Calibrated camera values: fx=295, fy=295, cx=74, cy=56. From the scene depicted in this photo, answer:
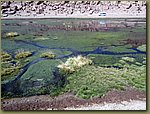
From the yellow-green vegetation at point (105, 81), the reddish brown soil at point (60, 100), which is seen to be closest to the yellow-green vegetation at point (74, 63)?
the yellow-green vegetation at point (105, 81)

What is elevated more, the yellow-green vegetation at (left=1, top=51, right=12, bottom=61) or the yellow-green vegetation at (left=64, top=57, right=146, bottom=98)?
the yellow-green vegetation at (left=1, top=51, right=12, bottom=61)

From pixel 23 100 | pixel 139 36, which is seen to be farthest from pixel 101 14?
pixel 23 100

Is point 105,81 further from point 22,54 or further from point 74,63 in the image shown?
point 22,54

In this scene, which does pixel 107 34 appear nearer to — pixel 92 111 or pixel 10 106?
pixel 92 111

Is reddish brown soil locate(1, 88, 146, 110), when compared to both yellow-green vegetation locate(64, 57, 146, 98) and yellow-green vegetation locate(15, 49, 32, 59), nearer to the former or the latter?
yellow-green vegetation locate(64, 57, 146, 98)

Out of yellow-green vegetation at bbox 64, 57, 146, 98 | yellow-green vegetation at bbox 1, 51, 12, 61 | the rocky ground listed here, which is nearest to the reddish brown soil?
yellow-green vegetation at bbox 64, 57, 146, 98

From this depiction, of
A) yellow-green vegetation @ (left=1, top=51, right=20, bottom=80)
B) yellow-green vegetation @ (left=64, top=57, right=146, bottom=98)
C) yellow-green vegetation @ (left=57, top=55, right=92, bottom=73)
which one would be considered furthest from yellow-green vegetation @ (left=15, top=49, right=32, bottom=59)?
yellow-green vegetation @ (left=64, top=57, right=146, bottom=98)

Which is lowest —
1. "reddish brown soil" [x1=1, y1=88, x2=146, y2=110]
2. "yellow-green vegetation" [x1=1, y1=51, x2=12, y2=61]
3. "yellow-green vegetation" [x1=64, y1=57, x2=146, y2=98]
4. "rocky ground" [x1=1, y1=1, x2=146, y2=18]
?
"reddish brown soil" [x1=1, y1=88, x2=146, y2=110]
